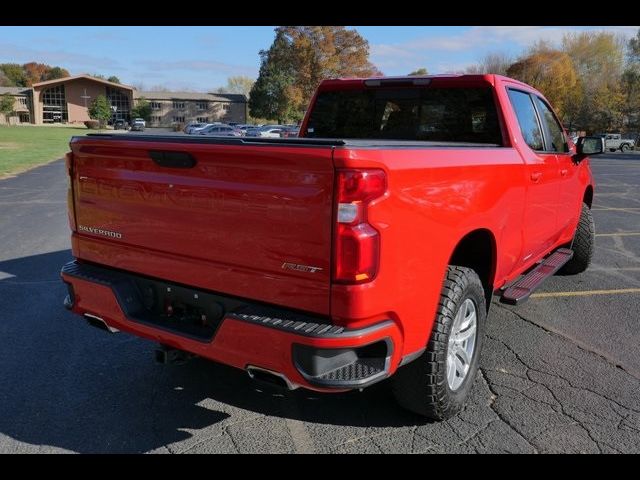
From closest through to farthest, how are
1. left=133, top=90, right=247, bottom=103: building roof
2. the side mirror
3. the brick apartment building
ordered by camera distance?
the side mirror → the brick apartment building → left=133, top=90, right=247, bottom=103: building roof

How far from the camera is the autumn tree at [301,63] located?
69.8m

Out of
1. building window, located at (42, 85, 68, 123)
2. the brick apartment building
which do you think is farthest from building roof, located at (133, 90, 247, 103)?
building window, located at (42, 85, 68, 123)

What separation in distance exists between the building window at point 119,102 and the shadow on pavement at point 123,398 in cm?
11185

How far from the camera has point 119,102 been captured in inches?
4323

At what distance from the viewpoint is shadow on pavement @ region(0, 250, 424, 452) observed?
3070 millimetres

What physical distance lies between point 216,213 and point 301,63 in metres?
71.2

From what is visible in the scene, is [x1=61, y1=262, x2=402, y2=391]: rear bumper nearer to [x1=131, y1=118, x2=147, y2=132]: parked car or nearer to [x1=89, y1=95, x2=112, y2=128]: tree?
[x1=131, y1=118, x2=147, y2=132]: parked car

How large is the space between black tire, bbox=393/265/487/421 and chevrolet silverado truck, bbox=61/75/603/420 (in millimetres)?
11

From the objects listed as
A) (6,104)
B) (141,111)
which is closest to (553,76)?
(141,111)

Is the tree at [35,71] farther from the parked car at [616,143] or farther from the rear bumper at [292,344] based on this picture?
the rear bumper at [292,344]

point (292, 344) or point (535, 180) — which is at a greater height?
point (535, 180)

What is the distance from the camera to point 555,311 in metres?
5.18

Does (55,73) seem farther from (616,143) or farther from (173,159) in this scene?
(173,159)
